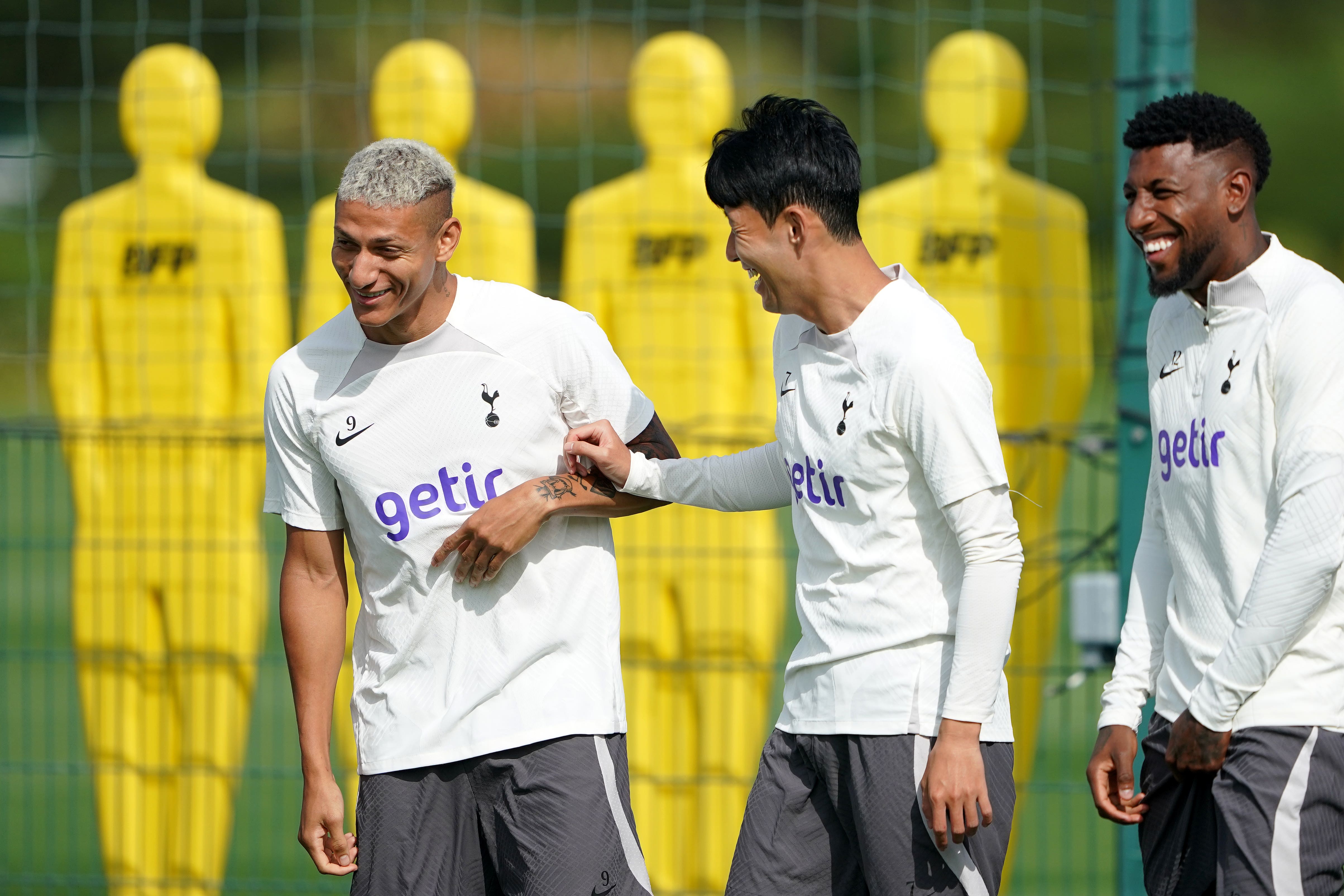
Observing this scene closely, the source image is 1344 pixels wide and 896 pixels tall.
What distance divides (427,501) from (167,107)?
3322 mm

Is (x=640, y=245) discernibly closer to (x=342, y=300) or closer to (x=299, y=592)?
A: (x=342, y=300)

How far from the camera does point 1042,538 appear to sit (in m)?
4.54

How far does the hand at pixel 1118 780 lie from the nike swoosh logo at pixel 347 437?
1176 millimetres

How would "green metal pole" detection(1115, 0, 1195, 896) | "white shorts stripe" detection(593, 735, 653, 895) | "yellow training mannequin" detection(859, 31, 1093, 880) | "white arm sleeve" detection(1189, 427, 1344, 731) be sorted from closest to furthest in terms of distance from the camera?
"white arm sleeve" detection(1189, 427, 1344, 731) → "white shorts stripe" detection(593, 735, 653, 895) → "green metal pole" detection(1115, 0, 1195, 896) → "yellow training mannequin" detection(859, 31, 1093, 880)

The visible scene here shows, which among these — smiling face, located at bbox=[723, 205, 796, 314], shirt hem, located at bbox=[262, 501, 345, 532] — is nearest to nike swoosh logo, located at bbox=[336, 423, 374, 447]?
shirt hem, located at bbox=[262, 501, 345, 532]

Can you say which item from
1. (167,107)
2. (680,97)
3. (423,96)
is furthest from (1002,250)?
(167,107)

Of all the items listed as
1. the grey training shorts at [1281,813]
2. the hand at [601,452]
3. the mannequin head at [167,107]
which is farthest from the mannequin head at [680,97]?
the grey training shorts at [1281,813]

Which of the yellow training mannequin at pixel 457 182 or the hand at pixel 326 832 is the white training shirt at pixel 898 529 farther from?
the yellow training mannequin at pixel 457 182

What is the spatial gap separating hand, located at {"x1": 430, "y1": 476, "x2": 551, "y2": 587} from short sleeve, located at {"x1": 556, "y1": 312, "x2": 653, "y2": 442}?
6.5 inches

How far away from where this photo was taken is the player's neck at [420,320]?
7.96ft

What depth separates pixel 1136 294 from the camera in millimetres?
3438

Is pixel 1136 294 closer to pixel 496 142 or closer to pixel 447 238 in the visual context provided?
pixel 447 238

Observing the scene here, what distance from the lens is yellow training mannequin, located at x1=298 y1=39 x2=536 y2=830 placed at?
4891 millimetres

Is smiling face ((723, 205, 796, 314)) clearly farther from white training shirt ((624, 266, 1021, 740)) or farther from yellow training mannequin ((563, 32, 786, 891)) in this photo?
yellow training mannequin ((563, 32, 786, 891))
